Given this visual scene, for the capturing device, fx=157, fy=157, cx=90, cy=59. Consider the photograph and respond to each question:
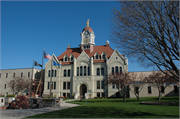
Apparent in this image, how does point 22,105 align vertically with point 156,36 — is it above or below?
below

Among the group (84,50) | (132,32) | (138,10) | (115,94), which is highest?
(84,50)

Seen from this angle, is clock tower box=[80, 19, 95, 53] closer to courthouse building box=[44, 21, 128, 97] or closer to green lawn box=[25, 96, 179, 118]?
courthouse building box=[44, 21, 128, 97]

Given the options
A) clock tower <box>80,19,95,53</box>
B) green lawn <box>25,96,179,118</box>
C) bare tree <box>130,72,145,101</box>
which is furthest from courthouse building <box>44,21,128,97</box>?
green lawn <box>25,96,179,118</box>


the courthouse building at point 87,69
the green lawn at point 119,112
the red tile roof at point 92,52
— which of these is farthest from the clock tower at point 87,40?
the green lawn at point 119,112

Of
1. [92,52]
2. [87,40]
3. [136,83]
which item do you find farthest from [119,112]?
[87,40]

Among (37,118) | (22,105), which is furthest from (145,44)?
(22,105)

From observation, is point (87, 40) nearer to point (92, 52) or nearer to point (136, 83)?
point (92, 52)

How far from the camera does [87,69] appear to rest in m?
48.9

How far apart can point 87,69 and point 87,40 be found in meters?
11.2

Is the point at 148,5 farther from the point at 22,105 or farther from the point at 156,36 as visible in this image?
the point at 22,105

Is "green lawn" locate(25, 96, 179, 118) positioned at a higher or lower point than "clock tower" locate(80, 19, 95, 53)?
lower

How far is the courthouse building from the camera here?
46.7 metres

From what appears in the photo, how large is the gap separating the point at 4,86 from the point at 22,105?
39.6m

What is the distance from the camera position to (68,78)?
5019 centimetres
